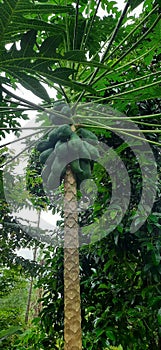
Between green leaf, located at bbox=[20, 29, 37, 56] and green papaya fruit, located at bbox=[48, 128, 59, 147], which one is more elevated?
green papaya fruit, located at bbox=[48, 128, 59, 147]

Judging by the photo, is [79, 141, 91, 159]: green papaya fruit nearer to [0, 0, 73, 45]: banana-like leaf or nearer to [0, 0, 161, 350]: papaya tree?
[0, 0, 161, 350]: papaya tree

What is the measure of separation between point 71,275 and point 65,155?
42cm

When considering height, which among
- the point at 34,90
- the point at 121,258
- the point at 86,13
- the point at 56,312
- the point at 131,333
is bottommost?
the point at 131,333

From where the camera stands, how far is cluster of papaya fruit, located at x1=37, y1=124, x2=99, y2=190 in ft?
4.02

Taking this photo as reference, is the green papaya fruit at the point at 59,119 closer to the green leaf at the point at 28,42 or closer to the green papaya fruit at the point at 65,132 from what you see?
the green papaya fruit at the point at 65,132

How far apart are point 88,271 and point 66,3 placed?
5.33 ft

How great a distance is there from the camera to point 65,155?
1236 millimetres

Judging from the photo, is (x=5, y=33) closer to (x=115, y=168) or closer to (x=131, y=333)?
(x=115, y=168)

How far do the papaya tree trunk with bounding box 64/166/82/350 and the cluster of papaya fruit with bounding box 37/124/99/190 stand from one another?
4 centimetres

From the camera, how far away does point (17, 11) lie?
0.74 m

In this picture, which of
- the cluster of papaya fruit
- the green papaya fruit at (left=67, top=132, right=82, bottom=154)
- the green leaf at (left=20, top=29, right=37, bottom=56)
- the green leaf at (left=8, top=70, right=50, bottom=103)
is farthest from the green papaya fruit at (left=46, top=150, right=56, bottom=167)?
the green leaf at (left=20, top=29, right=37, bottom=56)

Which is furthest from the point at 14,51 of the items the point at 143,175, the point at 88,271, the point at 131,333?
the point at 88,271

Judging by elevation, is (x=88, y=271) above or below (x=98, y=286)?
above

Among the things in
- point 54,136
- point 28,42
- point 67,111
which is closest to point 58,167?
point 54,136
